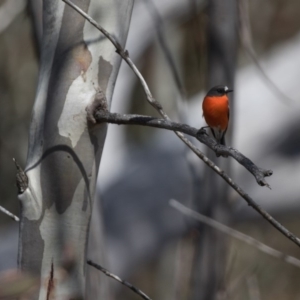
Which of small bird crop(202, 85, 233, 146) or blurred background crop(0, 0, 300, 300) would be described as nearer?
small bird crop(202, 85, 233, 146)

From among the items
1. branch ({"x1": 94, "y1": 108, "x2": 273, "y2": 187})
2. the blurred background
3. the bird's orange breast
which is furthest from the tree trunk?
the blurred background

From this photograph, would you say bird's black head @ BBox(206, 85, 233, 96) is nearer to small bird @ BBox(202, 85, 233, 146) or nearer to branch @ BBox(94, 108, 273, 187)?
small bird @ BBox(202, 85, 233, 146)

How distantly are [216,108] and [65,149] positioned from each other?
73 cm

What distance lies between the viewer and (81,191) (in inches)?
42.3

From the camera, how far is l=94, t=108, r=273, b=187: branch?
80 cm

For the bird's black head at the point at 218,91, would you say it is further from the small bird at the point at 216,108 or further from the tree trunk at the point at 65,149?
the tree trunk at the point at 65,149

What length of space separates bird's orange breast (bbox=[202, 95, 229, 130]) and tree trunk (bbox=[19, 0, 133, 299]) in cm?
63

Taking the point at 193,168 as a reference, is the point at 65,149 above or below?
below

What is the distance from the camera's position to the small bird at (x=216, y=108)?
1692mm

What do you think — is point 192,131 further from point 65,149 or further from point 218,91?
point 218,91

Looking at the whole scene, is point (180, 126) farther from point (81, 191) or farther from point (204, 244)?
point (204, 244)

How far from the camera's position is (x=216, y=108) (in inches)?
66.8

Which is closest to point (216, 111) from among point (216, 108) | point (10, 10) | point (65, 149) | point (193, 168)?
point (216, 108)

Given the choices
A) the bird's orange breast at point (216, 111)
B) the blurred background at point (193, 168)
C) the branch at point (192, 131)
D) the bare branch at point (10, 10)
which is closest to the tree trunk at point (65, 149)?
the branch at point (192, 131)
